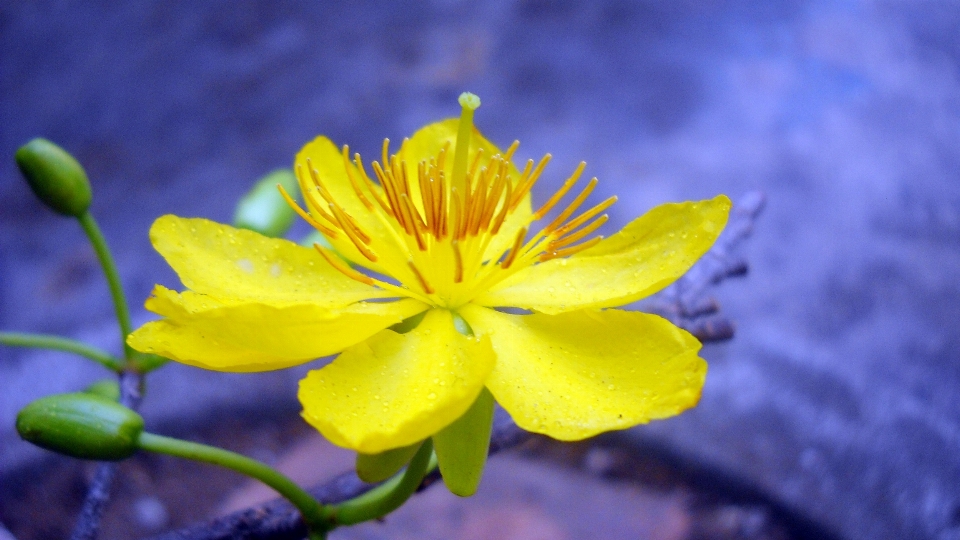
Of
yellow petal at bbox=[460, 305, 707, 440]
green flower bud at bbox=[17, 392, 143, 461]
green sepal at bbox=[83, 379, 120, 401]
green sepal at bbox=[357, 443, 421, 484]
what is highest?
yellow petal at bbox=[460, 305, 707, 440]

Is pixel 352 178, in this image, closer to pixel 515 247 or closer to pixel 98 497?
pixel 515 247

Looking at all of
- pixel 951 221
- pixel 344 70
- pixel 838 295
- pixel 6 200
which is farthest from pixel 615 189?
pixel 6 200

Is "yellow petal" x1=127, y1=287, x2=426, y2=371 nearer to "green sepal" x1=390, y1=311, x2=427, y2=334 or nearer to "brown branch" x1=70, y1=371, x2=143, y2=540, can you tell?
"green sepal" x1=390, y1=311, x2=427, y2=334

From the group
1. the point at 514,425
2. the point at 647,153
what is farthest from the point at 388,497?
the point at 647,153

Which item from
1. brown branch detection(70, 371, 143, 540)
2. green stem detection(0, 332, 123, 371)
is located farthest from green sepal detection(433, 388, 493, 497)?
green stem detection(0, 332, 123, 371)

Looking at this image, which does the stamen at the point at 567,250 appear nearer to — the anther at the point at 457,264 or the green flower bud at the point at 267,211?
the anther at the point at 457,264

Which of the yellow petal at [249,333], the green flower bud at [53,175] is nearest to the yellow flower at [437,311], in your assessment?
the yellow petal at [249,333]
